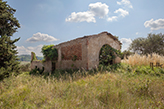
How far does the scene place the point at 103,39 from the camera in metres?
10.6

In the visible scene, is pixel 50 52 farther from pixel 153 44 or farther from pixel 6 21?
pixel 153 44

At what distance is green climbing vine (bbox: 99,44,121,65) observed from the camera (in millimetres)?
10516

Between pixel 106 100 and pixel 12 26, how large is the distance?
13454mm

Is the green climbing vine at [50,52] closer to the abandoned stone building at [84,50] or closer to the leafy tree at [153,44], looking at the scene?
the abandoned stone building at [84,50]

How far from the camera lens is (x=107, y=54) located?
11039mm

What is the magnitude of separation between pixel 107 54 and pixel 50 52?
7412 mm

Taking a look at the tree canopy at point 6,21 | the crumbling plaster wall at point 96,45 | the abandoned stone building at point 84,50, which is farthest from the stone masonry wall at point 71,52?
the tree canopy at point 6,21

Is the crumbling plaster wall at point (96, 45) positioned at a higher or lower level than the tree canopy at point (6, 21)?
lower

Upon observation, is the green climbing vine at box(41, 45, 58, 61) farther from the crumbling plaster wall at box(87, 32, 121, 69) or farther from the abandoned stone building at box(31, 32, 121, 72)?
the crumbling plaster wall at box(87, 32, 121, 69)

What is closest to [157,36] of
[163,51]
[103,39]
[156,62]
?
[163,51]

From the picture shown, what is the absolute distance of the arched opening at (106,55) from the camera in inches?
412

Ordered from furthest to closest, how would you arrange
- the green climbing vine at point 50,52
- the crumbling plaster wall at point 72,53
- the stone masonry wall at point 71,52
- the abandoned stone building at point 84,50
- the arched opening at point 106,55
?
1. the green climbing vine at point 50,52
2. the arched opening at point 106,55
3. the stone masonry wall at point 71,52
4. the crumbling plaster wall at point 72,53
5. the abandoned stone building at point 84,50

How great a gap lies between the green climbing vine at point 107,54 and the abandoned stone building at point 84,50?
47 centimetres

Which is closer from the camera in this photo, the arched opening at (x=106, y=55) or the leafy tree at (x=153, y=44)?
the arched opening at (x=106, y=55)
